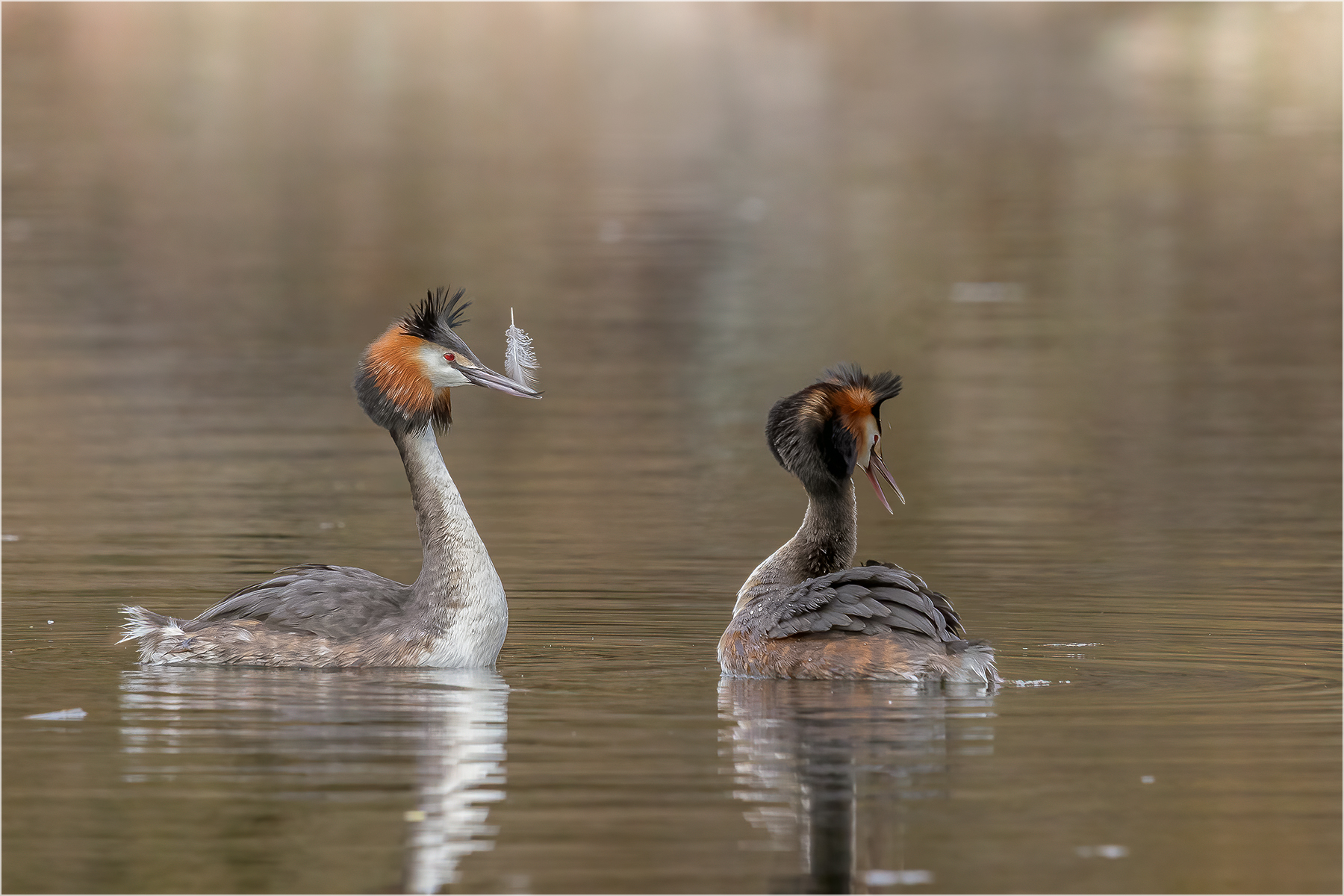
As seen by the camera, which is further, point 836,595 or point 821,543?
point 821,543

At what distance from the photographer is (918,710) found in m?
9.73

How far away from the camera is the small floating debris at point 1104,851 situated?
767 centimetres

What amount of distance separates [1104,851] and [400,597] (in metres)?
4.35

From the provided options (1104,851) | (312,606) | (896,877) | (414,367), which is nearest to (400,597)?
(312,606)

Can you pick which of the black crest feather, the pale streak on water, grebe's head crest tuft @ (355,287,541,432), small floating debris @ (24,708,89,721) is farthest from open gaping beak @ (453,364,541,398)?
small floating debris @ (24,708,89,721)

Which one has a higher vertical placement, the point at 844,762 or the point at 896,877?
the point at 844,762

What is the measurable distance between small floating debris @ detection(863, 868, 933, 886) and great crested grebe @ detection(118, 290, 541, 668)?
3.75m

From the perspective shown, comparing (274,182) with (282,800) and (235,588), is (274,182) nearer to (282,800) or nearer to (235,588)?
(235,588)

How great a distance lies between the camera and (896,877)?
741 centimetres

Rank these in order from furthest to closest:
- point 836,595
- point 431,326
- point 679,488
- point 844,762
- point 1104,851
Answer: point 679,488 → point 431,326 → point 836,595 → point 844,762 → point 1104,851

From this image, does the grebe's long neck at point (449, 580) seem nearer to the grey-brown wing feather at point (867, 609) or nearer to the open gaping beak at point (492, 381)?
the open gaping beak at point (492, 381)

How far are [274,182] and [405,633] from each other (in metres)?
31.3

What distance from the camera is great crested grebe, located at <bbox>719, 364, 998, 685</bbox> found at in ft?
33.5

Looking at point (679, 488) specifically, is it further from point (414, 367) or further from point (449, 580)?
point (449, 580)
